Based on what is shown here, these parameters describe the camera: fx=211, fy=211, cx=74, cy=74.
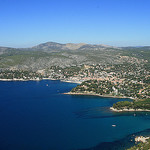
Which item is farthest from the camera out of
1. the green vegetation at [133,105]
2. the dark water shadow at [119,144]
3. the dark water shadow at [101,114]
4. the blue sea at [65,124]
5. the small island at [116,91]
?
the small island at [116,91]

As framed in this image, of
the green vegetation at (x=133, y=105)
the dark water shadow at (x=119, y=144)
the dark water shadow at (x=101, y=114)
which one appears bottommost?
the dark water shadow at (x=119, y=144)

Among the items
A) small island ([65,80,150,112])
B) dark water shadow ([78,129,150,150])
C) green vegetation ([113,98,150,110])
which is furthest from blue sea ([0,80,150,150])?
small island ([65,80,150,112])

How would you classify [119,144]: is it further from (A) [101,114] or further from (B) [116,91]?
(B) [116,91]

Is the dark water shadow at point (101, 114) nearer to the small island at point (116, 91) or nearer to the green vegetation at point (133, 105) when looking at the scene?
the green vegetation at point (133, 105)

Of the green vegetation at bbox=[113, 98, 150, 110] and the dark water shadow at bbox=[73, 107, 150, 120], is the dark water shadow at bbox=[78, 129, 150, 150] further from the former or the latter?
the green vegetation at bbox=[113, 98, 150, 110]

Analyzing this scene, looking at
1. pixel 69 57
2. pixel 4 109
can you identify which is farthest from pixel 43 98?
pixel 69 57

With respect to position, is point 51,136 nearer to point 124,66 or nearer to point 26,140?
point 26,140

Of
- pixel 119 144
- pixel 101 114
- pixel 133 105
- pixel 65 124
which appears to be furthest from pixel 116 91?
pixel 119 144

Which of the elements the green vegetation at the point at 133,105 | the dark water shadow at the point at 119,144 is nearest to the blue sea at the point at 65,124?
the dark water shadow at the point at 119,144
